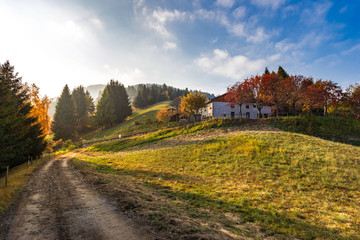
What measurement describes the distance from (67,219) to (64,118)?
63943 mm

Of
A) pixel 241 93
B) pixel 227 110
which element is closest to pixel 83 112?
pixel 227 110

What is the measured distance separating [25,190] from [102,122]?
59.1 m

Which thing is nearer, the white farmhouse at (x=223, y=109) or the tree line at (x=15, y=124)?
the tree line at (x=15, y=124)

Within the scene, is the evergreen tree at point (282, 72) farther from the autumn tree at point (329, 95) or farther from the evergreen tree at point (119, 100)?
the evergreen tree at point (119, 100)

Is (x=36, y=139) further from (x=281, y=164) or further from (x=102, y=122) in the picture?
(x=102, y=122)

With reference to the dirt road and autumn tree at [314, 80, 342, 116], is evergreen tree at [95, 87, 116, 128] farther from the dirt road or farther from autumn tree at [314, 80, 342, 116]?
autumn tree at [314, 80, 342, 116]

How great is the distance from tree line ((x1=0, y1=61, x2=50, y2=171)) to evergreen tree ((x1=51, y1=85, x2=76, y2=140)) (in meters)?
29.8

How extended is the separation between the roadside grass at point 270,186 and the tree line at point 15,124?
1460 cm

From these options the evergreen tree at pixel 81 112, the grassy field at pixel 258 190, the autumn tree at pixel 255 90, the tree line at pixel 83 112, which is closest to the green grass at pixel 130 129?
the tree line at pixel 83 112

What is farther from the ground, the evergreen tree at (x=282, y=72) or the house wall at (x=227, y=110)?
the evergreen tree at (x=282, y=72)

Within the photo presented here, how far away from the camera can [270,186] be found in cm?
1064

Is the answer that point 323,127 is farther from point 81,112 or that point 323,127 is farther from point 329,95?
point 81,112

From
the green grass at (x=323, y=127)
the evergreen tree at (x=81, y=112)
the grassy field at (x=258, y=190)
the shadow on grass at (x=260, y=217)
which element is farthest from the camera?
the evergreen tree at (x=81, y=112)

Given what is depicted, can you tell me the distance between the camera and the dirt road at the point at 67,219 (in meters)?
5.08
